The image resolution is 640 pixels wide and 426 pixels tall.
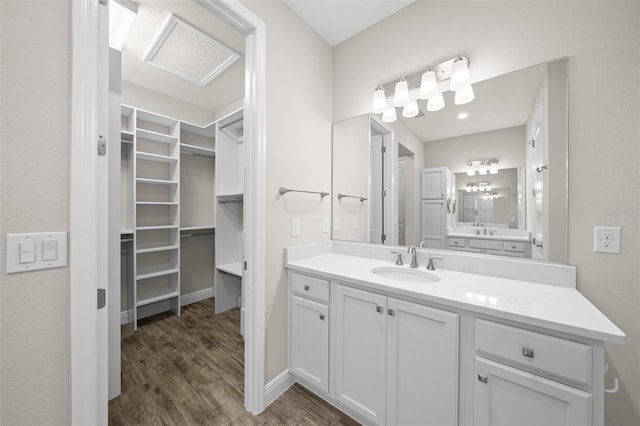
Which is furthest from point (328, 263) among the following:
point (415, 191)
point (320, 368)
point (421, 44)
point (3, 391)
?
point (421, 44)

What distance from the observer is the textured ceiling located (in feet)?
5.96

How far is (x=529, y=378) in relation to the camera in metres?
0.88

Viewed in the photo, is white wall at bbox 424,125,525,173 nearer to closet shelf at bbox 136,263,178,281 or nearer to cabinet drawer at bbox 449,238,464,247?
cabinet drawer at bbox 449,238,464,247

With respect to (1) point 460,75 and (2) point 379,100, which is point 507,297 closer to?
(1) point 460,75

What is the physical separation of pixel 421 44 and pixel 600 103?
1.09 metres

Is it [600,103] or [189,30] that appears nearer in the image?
[600,103]

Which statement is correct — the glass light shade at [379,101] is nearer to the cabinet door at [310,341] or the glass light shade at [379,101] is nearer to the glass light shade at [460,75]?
the glass light shade at [460,75]

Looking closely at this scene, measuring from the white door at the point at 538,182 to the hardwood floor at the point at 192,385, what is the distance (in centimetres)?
147

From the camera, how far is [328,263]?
1.73 metres

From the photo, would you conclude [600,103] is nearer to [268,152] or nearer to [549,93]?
[549,93]

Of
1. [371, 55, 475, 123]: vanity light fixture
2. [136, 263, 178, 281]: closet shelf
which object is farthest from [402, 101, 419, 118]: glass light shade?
[136, 263, 178, 281]: closet shelf

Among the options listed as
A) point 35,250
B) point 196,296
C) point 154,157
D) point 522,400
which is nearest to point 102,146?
point 35,250

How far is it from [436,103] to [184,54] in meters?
2.32

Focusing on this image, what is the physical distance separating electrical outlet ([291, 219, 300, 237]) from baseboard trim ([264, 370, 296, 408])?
3.21ft
